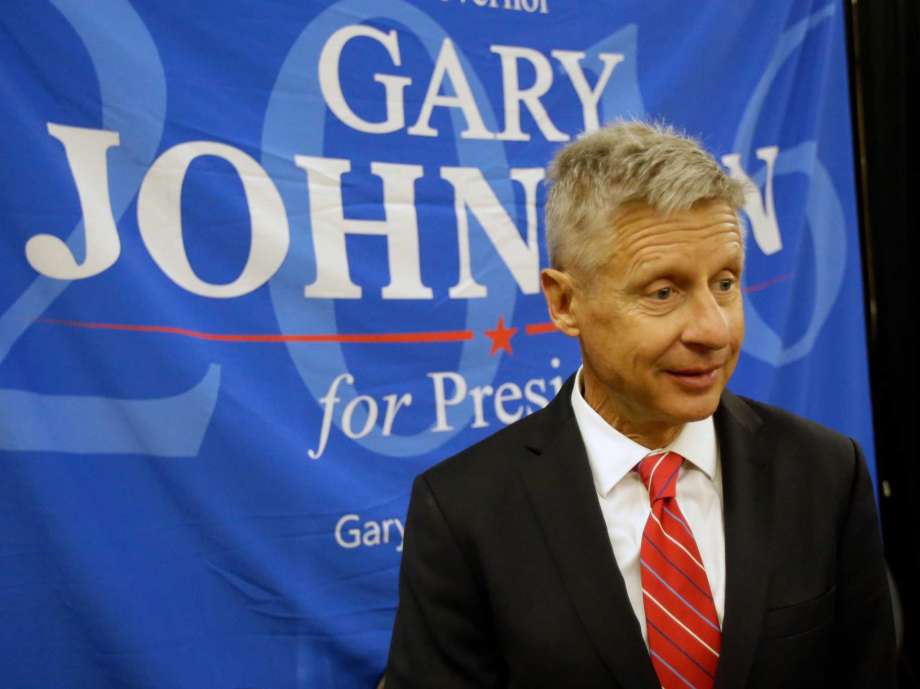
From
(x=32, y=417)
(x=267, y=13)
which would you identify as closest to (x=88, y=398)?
(x=32, y=417)

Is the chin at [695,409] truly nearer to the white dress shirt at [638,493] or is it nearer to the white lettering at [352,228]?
the white dress shirt at [638,493]

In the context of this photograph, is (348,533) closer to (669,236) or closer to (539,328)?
(539,328)

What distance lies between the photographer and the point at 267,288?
1647mm

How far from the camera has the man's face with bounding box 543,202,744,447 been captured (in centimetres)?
86

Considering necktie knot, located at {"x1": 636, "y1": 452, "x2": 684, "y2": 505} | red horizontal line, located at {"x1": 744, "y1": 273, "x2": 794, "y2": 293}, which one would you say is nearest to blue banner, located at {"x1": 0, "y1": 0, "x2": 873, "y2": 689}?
red horizontal line, located at {"x1": 744, "y1": 273, "x2": 794, "y2": 293}

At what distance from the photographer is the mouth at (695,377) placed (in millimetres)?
882

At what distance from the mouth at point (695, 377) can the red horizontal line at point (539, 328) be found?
1015 millimetres

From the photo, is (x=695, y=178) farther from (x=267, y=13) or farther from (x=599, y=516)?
(x=267, y=13)

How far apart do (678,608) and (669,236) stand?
0.43 meters

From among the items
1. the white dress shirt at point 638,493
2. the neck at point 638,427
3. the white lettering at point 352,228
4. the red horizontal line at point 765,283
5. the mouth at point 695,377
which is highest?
the white lettering at point 352,228

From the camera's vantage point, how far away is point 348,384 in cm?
173

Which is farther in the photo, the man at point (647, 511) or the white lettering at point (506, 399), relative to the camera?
the white lettering at point (506, 399)

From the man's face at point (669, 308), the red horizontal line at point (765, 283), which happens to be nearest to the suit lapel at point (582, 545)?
the man's face at point (669, 308)

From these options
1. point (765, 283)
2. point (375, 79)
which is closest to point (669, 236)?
point (375, 79)
